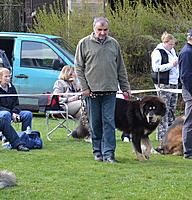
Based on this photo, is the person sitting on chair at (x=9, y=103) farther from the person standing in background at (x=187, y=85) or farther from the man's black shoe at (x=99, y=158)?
the person standing in background at (x=187, y=85)

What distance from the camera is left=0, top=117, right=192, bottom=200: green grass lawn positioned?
511 cm

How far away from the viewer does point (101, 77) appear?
6.72 m

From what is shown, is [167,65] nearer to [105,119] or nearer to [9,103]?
[105,119]

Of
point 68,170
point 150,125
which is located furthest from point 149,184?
point 150,125

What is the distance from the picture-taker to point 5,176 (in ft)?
17.7

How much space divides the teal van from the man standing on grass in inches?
212

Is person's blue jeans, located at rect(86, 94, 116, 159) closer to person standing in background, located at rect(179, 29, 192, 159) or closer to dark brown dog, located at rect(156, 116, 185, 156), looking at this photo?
person standing in background, located at rect(179, 29, 192, 159)

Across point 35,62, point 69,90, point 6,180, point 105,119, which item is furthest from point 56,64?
point 6,180

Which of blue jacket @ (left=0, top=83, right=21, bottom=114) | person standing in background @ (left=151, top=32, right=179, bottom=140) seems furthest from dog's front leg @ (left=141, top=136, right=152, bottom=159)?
blue jacket @ (left=0, top=83, right=21, bottom=114)

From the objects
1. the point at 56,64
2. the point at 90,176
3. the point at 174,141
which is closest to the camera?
the point at 90,176

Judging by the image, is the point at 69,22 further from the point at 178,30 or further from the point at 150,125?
the point at 150,125

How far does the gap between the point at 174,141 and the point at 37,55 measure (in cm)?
582

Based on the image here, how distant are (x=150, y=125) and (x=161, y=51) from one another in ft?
8.22

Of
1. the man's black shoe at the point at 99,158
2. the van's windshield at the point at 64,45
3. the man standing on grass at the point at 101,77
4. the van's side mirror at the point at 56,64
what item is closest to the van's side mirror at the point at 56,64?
the van's side mirror at the point at 56,64
